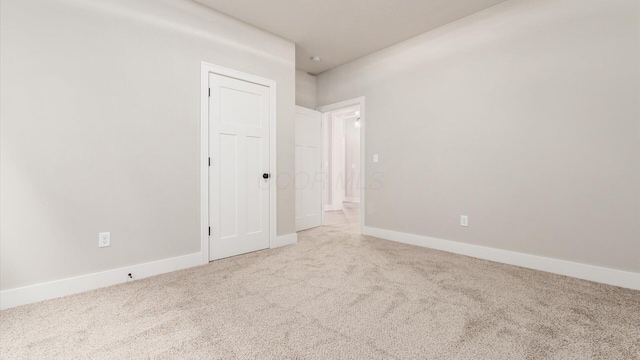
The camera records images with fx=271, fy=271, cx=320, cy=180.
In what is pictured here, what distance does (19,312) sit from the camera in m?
1.79

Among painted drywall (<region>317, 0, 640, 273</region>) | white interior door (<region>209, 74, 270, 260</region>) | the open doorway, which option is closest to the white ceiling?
painted drywall (<region>317, 0, 640, 273</region>)

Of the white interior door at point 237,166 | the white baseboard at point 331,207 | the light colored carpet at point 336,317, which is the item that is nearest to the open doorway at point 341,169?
the white baseboard at point 331,207

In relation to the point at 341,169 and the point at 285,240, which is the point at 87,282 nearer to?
the point at 285,240

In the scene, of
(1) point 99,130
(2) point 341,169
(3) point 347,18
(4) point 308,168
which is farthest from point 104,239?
(2) point 341,169

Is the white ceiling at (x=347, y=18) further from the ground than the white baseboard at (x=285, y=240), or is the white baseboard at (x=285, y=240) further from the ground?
the white ceiling at (x=347, y=18)

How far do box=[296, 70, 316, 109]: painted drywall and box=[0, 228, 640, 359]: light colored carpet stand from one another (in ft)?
9.77

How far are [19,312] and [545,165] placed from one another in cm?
431

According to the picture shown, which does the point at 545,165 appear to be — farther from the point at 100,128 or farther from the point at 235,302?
the point at 100,128

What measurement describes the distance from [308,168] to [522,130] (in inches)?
114

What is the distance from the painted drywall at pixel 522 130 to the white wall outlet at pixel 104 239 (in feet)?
10.2

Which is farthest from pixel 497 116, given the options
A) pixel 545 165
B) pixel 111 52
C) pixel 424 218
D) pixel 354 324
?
pixel 111 52

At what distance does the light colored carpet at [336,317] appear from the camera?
4.60ft

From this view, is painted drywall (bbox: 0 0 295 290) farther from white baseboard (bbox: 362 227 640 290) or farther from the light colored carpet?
white baseboard (bbox: 362 227 640 290)

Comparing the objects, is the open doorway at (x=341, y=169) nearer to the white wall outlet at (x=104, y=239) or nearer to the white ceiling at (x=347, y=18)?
the white ceiling at (x=347, y=18)
